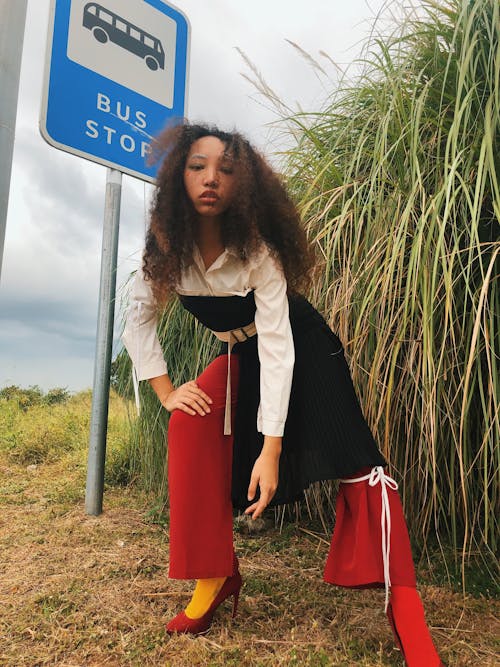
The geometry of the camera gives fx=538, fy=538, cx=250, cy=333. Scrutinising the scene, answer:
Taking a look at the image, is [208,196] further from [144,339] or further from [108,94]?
[108,94]

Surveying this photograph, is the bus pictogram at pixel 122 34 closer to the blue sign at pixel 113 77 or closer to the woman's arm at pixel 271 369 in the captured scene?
the blue sign at pixel 113 77

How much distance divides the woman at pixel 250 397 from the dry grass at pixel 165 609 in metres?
0.12

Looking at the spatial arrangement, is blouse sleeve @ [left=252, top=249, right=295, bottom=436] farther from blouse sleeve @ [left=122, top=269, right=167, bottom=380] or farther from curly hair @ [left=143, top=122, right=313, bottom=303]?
blouse sleeve @ [left=122, top=269, right=167, bottom=380]

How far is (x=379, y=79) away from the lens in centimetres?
195

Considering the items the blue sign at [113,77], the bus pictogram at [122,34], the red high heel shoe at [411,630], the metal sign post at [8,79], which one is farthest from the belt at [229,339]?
the bus pictogram at [122,34]

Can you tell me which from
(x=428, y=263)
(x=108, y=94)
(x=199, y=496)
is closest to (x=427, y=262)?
(x=428, y=263)

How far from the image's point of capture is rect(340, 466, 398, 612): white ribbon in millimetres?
1080

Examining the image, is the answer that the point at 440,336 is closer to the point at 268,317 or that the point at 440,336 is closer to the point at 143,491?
the point at 268,317

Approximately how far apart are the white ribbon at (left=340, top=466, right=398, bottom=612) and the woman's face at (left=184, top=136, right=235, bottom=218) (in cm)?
65

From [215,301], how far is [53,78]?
127 centimetres

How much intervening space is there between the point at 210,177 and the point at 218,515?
750mm

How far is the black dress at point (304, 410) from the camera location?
3.75ft

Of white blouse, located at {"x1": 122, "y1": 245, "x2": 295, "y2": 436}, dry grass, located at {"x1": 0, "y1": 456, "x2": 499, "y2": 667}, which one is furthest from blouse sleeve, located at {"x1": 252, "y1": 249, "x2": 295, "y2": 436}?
dry grass, located at {"x1": 0, "y1": 456, "x2": 499, "y2": 667}

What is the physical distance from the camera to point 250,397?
4.17ft
